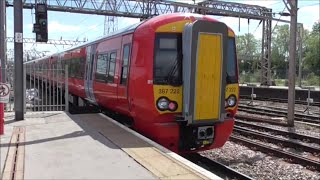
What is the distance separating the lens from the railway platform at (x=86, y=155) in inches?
234

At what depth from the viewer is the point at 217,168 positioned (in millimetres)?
9188

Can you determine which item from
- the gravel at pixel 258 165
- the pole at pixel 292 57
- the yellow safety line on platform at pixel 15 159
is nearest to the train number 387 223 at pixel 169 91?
the gravel at pixel 258 165

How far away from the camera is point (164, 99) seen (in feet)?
27.6

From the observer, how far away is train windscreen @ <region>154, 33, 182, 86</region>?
8461 millimetres

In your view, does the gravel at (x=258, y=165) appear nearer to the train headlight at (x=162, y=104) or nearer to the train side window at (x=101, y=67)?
the train headlight at (x=162, y=104)

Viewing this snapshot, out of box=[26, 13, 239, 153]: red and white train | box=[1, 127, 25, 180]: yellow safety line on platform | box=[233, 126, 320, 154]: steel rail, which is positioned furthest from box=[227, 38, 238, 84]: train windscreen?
box=[1, 127, 25, 180]: yellow safety line on platform

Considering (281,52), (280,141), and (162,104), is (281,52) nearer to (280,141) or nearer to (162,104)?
(280,141)

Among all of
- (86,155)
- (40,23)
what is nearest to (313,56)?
(40,23)

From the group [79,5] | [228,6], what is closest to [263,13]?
[228,6]

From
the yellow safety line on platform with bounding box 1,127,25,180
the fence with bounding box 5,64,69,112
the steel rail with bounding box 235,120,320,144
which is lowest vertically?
the steel rail with bounding box 235,120,320,144

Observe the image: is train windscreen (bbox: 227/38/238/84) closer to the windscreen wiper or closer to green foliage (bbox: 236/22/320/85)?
the windscreen wiper

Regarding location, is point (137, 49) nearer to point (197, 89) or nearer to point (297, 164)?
point (197, 89)

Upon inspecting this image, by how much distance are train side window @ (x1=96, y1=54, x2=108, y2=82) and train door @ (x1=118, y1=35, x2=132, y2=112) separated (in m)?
1.63

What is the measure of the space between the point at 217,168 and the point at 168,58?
255cm
